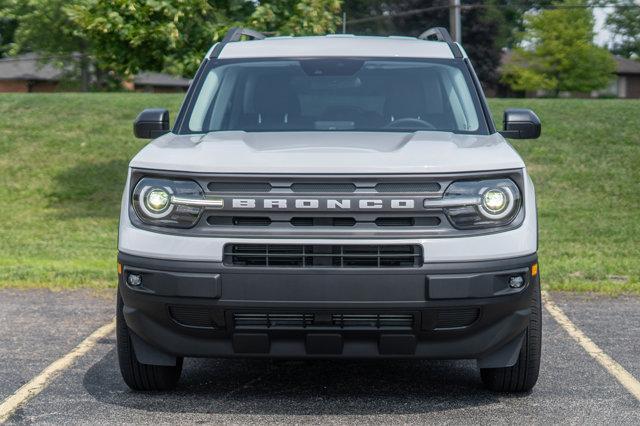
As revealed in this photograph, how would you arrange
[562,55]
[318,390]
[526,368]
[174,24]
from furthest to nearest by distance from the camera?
[562,55] → [174,24] → [318,390] → [526,368]

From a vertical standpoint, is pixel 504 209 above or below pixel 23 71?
above

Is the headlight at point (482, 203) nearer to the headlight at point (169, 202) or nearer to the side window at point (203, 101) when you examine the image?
the headlight at point (169, 202)

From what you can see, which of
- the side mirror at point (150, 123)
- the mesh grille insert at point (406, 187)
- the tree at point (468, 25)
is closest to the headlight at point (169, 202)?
the mesh grille insert at point (406, 187)

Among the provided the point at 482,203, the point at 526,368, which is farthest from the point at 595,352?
the point at 482,203

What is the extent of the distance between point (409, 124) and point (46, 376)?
250 centimetres

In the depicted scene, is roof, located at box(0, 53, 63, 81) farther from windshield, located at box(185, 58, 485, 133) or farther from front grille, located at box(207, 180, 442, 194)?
front grille, located at box(207, 180, 442, 194)

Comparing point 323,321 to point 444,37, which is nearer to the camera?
point 323,321

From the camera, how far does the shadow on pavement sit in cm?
609

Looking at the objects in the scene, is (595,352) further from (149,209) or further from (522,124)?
(149,209)

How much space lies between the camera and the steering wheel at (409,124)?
6.85m

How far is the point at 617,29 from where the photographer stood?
90688mm

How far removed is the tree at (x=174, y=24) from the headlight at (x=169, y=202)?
419 inches

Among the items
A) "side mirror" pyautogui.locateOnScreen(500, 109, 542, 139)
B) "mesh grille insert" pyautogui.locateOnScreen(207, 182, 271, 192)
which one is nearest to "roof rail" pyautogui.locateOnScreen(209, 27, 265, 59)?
"side mirror" pyautogui.locateOnScreen(500, 109, 542, 139)

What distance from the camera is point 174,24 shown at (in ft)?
53.5
